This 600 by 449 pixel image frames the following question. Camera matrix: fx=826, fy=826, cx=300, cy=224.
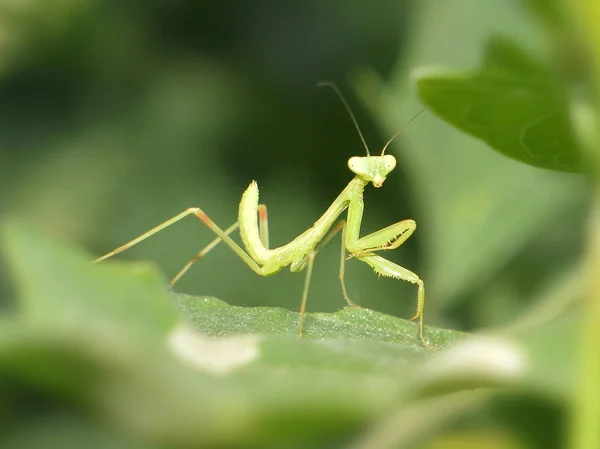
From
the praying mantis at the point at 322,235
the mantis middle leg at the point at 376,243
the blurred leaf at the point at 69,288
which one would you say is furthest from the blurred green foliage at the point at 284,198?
the mantis middle leg at the point at 376,243

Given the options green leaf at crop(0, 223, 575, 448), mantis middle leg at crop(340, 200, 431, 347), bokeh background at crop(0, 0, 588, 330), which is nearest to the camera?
green leaf at crop(0, 223, 575, 448)

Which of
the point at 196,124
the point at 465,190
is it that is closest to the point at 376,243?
the point at 465,190

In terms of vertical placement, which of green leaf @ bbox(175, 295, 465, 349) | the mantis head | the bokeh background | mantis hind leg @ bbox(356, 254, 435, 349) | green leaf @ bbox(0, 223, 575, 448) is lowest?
green leaf @ bbox(0, 223, 575, 448)

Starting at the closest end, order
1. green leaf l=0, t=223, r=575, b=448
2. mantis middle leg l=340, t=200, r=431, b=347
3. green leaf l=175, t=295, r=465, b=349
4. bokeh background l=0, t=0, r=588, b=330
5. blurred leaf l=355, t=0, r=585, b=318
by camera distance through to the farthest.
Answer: green leaf l=0, t=223, r=575, b=448
green leaf l=175, t=295, r=465, b=349
mantis middle leg l=340, t=200, r=431, b=347
blurred leaf l=355, t=0, r=585, b=318
bokeh background l=0, t=0, r=588, b=330

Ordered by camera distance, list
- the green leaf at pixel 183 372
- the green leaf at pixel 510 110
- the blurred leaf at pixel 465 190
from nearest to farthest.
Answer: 1. the green leaf at pixel 183 372
2. the green leaf at pixel 510 110
3. the blurred leaf at pixel 465 190

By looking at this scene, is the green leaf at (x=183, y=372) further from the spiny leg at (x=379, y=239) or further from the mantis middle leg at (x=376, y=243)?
the spiny leg at (x=379, y=239)

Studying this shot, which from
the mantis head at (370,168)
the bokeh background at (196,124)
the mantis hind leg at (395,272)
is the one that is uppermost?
the bokeh background at (196,124)

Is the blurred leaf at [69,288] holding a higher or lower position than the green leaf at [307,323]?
lower

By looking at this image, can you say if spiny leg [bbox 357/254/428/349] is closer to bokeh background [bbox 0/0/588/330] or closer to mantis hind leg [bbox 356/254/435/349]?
mantis hind leg [bbox 356/254/435/349]

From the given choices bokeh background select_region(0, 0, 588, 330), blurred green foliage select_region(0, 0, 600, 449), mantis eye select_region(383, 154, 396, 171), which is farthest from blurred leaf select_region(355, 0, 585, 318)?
bokeh background select_region(0, 0, 588, 330)
